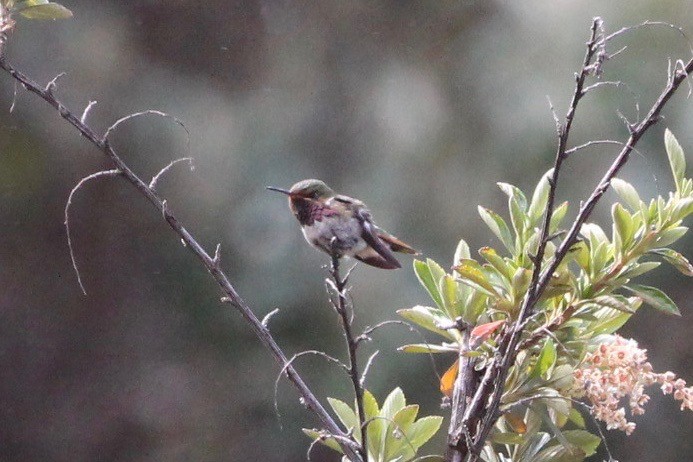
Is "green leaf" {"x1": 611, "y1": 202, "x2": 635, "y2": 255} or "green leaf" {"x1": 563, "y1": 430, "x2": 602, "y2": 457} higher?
"green leaf" {"x1": 611, "y1": 202, "x2": 635, "y2": 255}

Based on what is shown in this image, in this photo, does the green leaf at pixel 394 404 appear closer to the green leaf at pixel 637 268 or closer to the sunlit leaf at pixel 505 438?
the sunlit leaf at pixel 505 438

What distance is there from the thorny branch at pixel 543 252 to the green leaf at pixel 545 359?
1.1 inches

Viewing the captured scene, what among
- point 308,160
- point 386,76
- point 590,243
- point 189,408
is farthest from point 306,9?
point 590,243

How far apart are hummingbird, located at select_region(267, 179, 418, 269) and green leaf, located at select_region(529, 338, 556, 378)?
0.41 ft

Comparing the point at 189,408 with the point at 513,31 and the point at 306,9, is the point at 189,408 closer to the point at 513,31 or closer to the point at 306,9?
the point at 306,9

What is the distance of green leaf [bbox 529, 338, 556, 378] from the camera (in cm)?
58

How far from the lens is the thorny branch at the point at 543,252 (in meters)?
0.46

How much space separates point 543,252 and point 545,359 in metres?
0.12

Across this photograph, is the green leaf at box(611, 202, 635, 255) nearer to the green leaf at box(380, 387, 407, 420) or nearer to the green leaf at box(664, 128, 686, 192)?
the green leaf at box(664, 128, 686, 192)

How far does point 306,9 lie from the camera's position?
1.73m

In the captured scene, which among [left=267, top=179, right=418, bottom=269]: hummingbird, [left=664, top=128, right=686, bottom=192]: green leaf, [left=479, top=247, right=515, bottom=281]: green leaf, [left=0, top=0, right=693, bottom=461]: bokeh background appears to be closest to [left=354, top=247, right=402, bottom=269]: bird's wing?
[left=267, top=179, right=418, bottom=269]: hummingbird

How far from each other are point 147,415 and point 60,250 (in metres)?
0.33

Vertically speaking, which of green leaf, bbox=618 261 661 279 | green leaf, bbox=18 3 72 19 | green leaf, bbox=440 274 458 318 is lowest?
green leaf, bbox=440 274 458 318

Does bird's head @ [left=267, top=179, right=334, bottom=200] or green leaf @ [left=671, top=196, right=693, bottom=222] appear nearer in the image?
green leaf @ [left=671, top=196, right=693, bottom=222]
